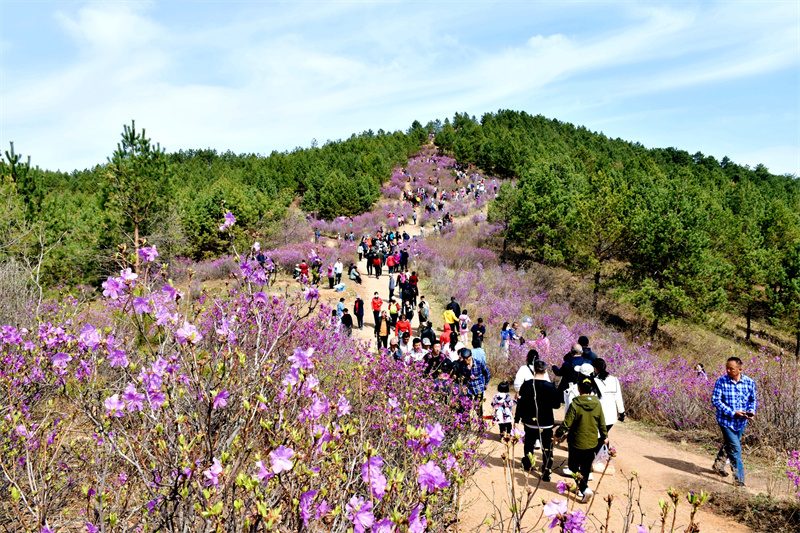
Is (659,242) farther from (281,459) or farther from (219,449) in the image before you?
(281,459)

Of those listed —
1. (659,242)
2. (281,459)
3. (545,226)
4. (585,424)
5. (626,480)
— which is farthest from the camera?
(545,226)

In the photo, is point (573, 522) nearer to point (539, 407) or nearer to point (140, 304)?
point (140, 304)

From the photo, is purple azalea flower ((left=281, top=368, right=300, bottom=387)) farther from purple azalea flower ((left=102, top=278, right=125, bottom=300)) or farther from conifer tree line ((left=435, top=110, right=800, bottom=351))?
conifer tree line ((left=435, top=110, right=800, bottom=351))

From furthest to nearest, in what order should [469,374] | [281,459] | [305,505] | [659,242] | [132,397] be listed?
[659,242] → [469,374] → [132,397] → [305,505] → [281,459]

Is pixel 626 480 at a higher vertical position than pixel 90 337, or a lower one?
lower

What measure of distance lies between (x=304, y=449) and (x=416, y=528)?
34.3 inches

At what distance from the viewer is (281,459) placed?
1.92 metres

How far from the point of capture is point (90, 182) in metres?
53.8

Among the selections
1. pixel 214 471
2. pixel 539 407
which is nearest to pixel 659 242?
pixel 539 407

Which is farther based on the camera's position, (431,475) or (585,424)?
(585,424)

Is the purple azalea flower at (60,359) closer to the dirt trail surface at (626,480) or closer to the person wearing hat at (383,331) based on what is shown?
the dirt trail surface at (626,480)

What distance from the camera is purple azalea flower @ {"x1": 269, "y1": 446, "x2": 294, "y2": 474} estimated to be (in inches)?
73.6

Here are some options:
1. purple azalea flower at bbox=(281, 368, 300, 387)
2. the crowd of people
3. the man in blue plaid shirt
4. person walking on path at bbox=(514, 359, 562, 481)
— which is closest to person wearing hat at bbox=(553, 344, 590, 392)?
the crowd of people

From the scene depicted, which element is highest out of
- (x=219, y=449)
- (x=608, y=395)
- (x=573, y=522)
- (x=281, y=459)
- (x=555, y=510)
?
(x=281, y=459)
